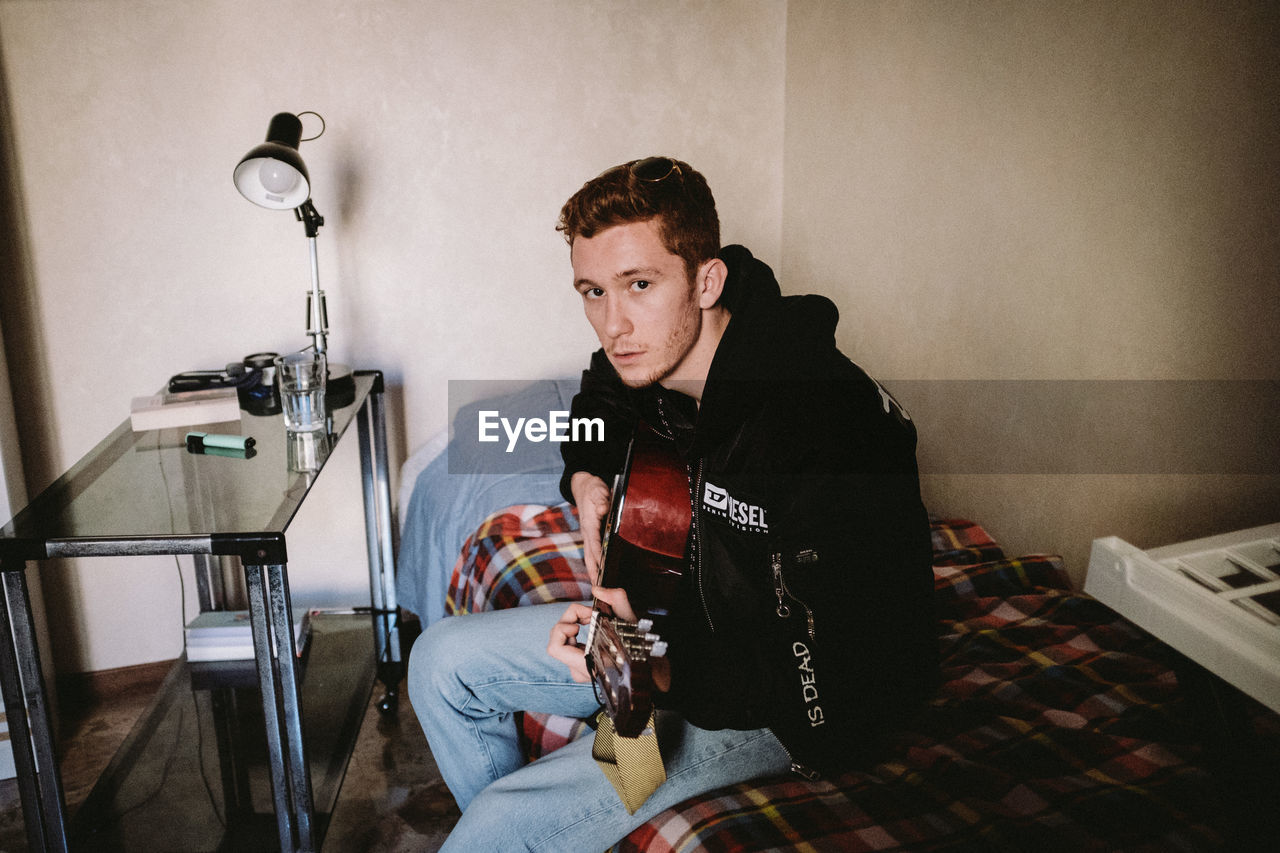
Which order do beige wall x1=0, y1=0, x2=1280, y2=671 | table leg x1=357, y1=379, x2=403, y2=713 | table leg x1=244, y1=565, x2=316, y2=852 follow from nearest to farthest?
table leg x1=244, y1=565, x2=316, y2=852 < beige wall x1=0, y1=0, x2=1280, y2=671 < table leg x1=357, y1=379, x2=403, y2=713

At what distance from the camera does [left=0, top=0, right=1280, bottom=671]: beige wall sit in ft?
4.35

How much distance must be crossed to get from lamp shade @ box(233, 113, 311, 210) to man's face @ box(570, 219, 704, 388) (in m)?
0.70

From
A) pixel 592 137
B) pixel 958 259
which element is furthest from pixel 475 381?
pixel 958 259

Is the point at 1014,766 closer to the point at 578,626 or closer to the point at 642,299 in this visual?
the point at 578,626

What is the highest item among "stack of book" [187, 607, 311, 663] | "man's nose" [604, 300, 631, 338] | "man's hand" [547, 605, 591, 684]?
"man's nose" [604, 300, 631, 338]

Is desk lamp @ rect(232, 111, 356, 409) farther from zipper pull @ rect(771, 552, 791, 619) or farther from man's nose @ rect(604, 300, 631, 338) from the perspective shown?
zipper pull @ rect(771, 552, 791, 619)

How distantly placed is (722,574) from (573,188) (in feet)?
4.67

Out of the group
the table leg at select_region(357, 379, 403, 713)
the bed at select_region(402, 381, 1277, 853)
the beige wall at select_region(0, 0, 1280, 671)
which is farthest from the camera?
the table leg at select_region(357, 379, 403, 713)

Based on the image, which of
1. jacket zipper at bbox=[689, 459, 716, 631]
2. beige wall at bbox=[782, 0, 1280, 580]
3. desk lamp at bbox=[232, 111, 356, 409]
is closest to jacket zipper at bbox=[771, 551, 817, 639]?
jacket zipper at bbox=[689, 459, 716, 631]

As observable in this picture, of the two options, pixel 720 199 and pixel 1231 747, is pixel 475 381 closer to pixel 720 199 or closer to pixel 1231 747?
pixel 720 199

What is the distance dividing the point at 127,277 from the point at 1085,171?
211cm

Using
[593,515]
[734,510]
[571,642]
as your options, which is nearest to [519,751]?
[571,642]

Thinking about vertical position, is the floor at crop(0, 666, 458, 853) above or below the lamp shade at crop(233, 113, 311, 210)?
below

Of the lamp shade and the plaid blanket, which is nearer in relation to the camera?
the plaid blanket
